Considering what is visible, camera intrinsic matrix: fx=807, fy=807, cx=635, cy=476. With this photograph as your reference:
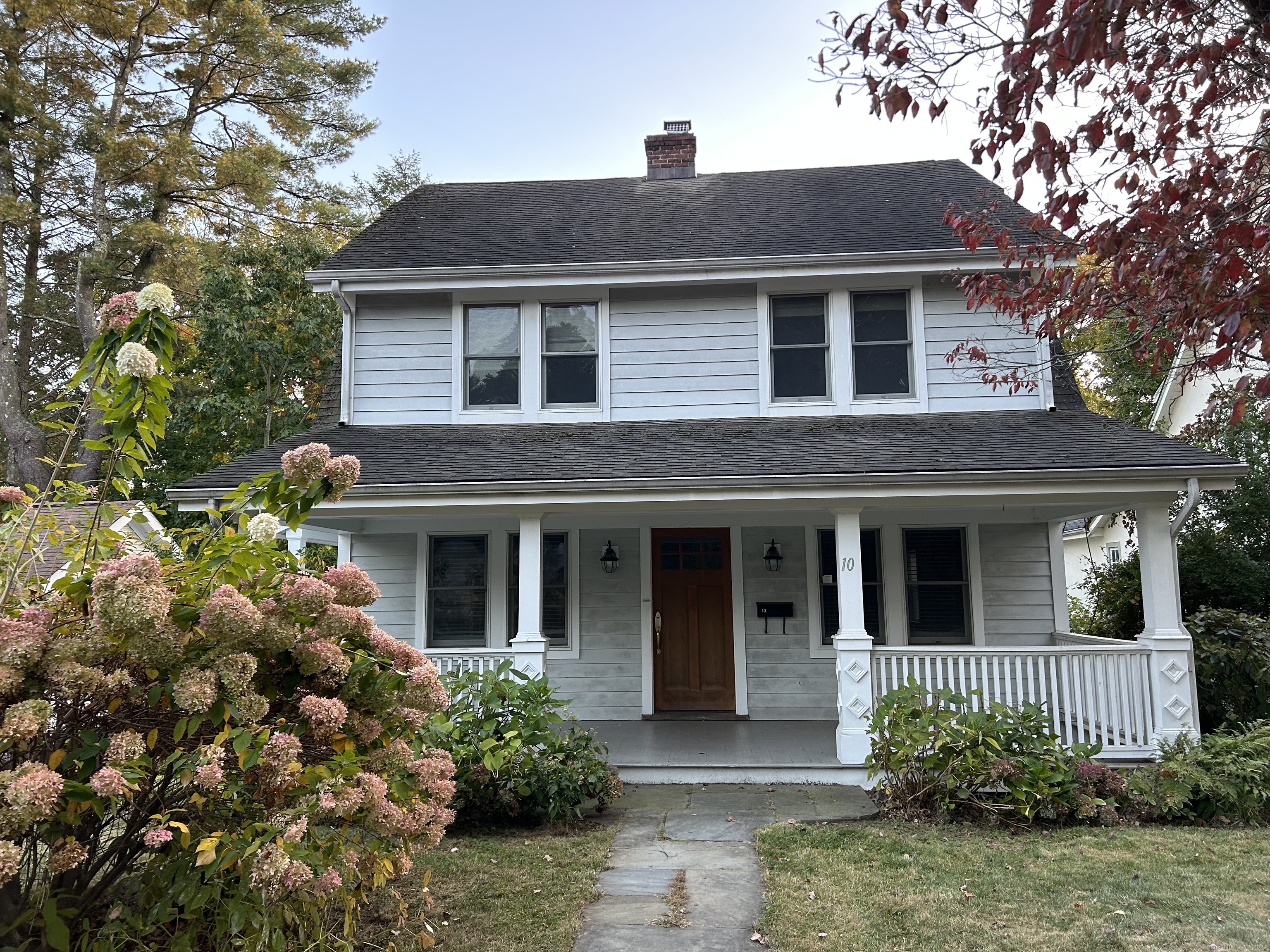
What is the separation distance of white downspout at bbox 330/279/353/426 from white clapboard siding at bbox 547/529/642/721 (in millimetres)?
3220

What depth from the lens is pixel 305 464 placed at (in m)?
3.21

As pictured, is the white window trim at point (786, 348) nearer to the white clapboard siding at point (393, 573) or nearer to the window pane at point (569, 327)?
the window pane at point (569, 327)

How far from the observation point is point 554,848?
5.54 meters

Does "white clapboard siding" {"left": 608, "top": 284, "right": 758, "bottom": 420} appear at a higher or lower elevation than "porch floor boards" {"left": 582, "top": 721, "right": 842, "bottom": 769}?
higher

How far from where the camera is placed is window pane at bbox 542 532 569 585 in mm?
9891

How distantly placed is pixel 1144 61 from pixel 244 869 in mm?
5045

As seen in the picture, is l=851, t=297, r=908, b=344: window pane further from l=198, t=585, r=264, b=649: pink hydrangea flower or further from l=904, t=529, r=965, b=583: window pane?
l=198, t=585, r=264, b=649: pink hydrangea flower

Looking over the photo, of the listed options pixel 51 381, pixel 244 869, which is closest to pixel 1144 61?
pixel 244 869

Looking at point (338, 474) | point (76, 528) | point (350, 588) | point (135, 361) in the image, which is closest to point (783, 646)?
point (350, 588)

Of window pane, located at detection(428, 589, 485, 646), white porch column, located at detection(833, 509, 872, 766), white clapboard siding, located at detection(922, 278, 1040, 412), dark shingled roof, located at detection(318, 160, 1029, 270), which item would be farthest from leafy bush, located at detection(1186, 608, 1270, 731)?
window pane, located at detection(428, 589, 485, 646)

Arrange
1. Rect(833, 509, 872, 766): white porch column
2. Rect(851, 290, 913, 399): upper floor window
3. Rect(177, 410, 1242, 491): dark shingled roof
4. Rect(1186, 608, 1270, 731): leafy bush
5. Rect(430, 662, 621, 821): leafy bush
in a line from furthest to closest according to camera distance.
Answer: Rect(851, 290, 913, 399): upper floor window
Rect(1186, 608, 1270, 731): leafy bush
Rect(177, 410, 1242, 491): dark shingled roof
Rect(833, 509, 872, 766): white porch column
Rect(430, 662, 621, 821): leafy bush

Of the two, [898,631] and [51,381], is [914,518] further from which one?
[51,381]

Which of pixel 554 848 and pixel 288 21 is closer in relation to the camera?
pixel 554 848

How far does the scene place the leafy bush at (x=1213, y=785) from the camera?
602cm
